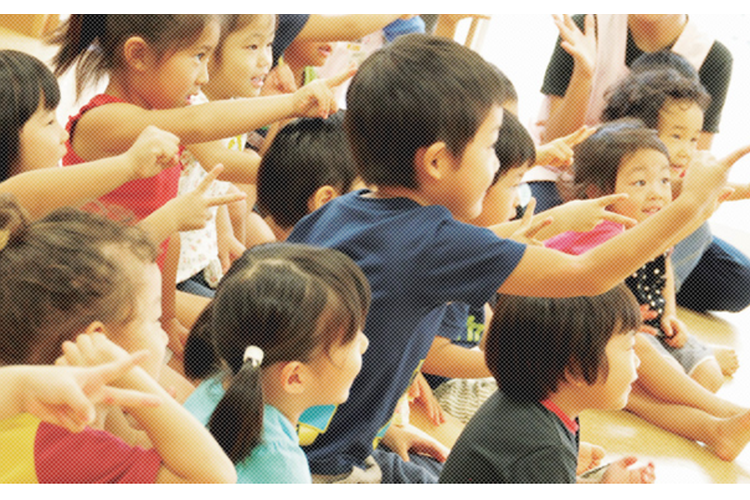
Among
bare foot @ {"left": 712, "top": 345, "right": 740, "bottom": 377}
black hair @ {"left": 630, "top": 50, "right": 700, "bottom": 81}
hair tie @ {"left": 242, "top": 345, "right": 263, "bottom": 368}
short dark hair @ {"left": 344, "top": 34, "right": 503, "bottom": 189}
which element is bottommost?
bare foot @ {"left": 712, "top": 345, "right": 740, "bottom": 377}

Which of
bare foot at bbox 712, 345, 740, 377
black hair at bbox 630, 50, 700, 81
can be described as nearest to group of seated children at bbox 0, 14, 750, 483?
bare foot at bbox 712, 345, 740, 377

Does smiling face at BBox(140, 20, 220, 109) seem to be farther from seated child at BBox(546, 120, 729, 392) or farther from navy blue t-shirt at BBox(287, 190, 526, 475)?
seated child at BBox(546, 120, 729, 392)

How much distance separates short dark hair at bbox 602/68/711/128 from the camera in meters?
2.18

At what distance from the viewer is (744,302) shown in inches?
97.8

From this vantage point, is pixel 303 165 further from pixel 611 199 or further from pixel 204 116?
pixel 611 199

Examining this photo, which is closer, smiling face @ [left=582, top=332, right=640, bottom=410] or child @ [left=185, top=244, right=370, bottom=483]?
child @ [left=185, top=244, right=370, bottom=483]

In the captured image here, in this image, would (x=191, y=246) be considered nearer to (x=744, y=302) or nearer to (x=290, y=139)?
(x=290, y=139)

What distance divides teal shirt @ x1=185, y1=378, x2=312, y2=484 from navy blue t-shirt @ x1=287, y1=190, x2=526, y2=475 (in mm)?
149

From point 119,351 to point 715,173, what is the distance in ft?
2.21

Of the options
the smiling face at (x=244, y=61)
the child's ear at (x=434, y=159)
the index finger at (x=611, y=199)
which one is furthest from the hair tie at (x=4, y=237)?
the smiling face at (x=244, y=61)

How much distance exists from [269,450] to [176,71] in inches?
29.2

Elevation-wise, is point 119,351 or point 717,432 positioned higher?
point 119,351

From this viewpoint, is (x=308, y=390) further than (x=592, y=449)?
No
